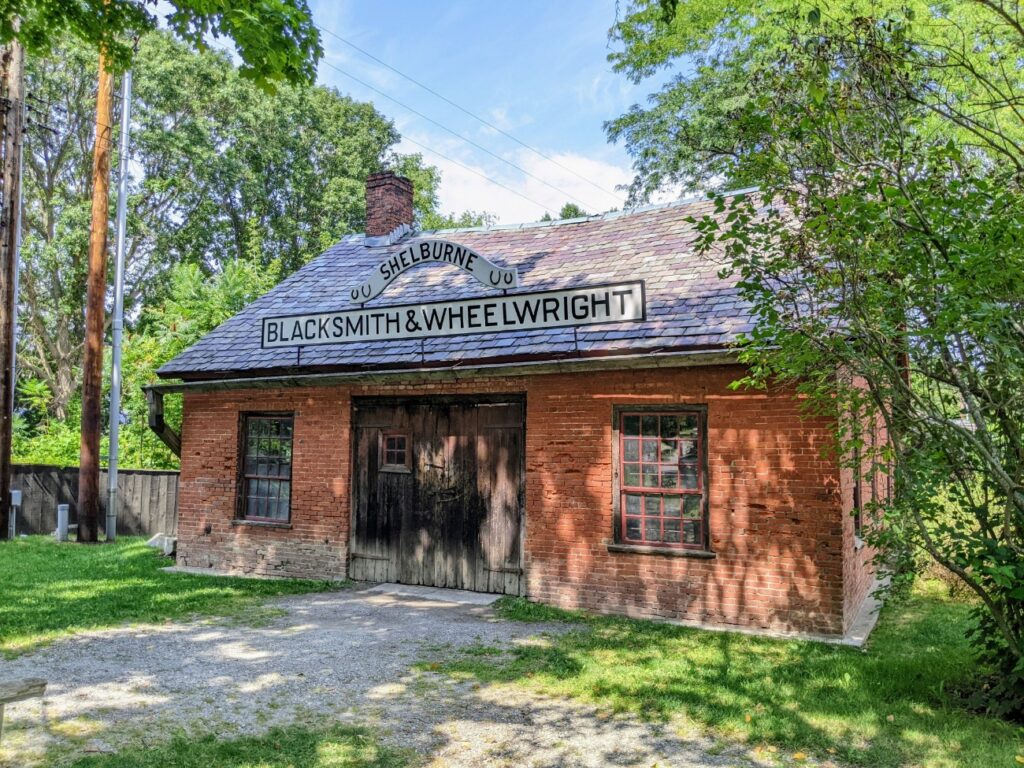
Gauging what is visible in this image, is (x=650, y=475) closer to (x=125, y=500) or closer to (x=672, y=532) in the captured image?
(x=672, y=532)

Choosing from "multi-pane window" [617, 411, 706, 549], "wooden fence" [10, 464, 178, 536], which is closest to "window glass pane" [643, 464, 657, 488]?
"multi-pane window" [617, 411, 706, 549]

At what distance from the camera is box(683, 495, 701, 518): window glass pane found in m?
8.22

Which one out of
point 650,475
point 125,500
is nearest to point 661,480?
point 650,475

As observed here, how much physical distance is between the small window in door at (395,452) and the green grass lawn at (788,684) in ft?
9.72

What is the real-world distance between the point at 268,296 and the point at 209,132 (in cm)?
1981

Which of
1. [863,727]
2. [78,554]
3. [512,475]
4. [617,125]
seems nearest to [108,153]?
[78,554]

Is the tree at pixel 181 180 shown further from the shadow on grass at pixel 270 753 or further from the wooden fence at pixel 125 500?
the shadow on grass at pixel 270 753

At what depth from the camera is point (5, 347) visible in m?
14.1

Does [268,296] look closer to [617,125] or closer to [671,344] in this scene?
[671,344]

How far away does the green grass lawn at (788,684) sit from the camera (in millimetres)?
4617

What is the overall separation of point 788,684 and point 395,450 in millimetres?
5940

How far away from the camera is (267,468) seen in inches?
441

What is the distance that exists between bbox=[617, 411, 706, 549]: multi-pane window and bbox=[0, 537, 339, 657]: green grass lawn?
4.28m

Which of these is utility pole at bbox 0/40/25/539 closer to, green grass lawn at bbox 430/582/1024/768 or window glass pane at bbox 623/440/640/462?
green grass lawn at bbox 430/582/1024/768
